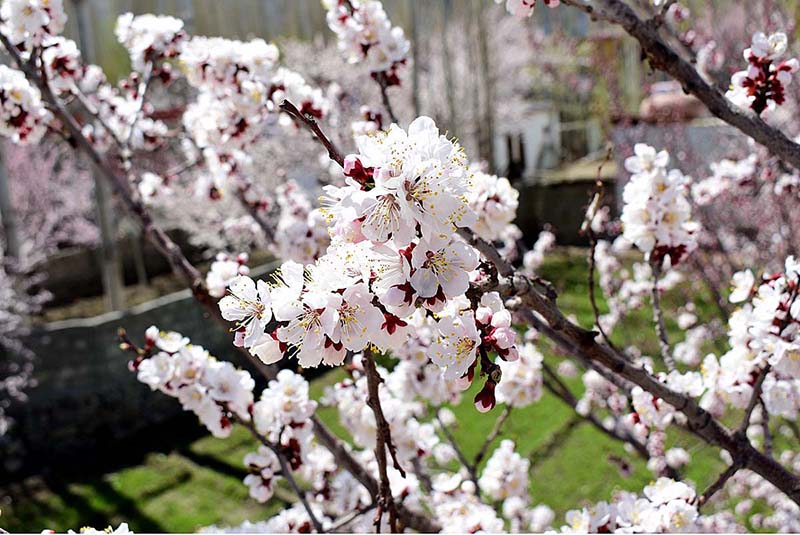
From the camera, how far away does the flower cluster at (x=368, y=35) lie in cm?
174

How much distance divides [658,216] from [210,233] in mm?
6665

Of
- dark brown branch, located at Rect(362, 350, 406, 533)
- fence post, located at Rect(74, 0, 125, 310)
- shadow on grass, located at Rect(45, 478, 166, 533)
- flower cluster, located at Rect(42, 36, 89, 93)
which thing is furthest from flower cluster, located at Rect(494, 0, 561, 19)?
fence post, located at Rect(74, 0, 125, 310)

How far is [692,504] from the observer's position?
1.21 m

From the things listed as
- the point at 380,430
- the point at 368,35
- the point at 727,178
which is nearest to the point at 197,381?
the point at 380,430

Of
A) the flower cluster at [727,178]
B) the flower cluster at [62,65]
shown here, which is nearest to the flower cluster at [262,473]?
the flower cluster at [62,65]

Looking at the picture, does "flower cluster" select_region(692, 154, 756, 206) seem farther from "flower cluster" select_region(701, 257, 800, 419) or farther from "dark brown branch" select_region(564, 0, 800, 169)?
"dark brown branch" select_region(564, 0, 800, 169)

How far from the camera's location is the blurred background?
3859 millimetres

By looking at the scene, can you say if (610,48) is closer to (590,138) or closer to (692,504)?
(590,138)

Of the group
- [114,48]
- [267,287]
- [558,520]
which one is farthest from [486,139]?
[267,287]

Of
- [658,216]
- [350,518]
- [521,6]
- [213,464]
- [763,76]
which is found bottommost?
[213,464]

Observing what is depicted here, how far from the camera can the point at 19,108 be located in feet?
5.46

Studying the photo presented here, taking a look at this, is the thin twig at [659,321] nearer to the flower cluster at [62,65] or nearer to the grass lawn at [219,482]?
the flower cluster at [62,65]

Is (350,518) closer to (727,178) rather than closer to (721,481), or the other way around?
(721,481)

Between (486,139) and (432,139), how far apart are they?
9217 mm
